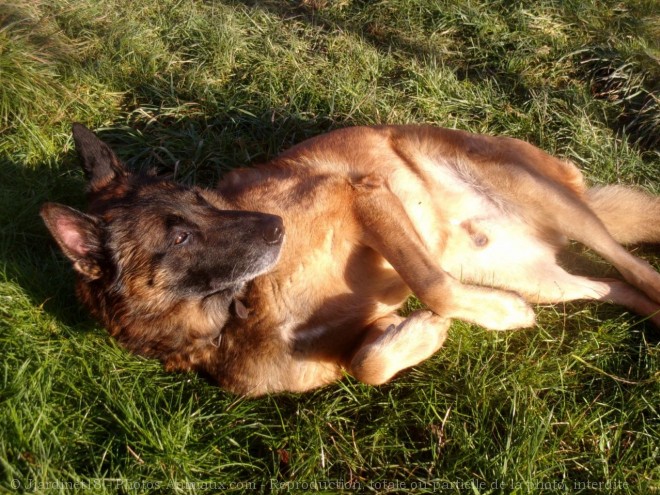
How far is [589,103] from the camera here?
506 cm

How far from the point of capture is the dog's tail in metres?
3.84

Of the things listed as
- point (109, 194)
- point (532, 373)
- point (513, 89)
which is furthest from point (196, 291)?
point (513, 89)

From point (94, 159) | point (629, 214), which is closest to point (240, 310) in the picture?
point (94, 159)

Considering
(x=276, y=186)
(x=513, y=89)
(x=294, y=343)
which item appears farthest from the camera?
(x=513, y=89)

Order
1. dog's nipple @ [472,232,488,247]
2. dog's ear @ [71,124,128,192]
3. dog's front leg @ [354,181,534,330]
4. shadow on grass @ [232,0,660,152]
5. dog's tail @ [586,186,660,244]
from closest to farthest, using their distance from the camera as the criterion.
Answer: dog's front leg @ [354,181,534,330]
dog's ear @ [71,124,128,192]
dog's nipple @ [472,232,488,247]
dog's tail @ [586,186,660,244]
shadow on grass @ [232,0,660,152]

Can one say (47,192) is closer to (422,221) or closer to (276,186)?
(276,186)

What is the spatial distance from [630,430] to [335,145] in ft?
8.21

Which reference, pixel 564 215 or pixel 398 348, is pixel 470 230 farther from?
pixel 398 348

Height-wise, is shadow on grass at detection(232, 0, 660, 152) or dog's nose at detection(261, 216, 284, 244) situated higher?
shadow on grass at detection(232, 0, 660, 152)

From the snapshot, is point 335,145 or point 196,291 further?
point 335,145

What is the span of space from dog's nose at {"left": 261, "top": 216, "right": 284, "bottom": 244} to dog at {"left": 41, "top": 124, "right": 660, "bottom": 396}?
0.04 feet

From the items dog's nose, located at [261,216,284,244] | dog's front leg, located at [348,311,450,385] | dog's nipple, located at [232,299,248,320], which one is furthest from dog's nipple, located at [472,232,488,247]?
dog's nipple, located at [232,299,248,320]

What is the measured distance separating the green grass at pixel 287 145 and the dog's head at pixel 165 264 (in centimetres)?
39

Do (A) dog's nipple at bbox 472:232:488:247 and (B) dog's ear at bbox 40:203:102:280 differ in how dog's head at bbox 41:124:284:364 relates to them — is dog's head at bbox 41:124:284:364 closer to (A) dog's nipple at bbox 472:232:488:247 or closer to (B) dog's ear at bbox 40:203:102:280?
(B) dog's ear at bbox 40:203:102:280
